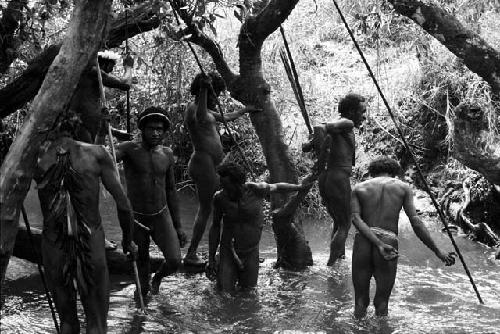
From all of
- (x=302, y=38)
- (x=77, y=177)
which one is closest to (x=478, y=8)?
(x=302, y=38)

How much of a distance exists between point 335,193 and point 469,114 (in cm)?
222

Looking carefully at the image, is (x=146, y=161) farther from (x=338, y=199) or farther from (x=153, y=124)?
(x=338, y=199)

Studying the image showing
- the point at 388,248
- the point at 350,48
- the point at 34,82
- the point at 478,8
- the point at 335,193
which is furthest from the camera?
the point at 350,48

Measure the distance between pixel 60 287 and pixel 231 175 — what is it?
238cm

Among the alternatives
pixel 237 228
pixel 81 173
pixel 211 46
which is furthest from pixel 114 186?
pixel 211 46

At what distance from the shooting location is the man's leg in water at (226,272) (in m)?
7.32

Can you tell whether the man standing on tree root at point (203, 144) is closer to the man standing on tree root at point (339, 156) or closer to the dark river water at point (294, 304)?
the dark river water at point (294, 304)

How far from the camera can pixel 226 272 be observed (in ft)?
24.2

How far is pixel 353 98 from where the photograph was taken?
7906 millimetres

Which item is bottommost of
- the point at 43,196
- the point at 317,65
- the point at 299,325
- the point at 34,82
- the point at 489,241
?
the point at 299,325

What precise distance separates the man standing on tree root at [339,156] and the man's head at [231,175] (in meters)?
1.47

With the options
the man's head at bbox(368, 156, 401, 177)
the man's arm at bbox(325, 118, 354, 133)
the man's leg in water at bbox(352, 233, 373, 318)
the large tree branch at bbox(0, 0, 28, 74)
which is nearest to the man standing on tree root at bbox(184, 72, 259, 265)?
the man's arm at bbox(325, 118, 354, 133)

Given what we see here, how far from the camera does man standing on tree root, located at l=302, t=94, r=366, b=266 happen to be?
794 cm

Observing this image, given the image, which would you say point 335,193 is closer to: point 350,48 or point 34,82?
point 34,82
